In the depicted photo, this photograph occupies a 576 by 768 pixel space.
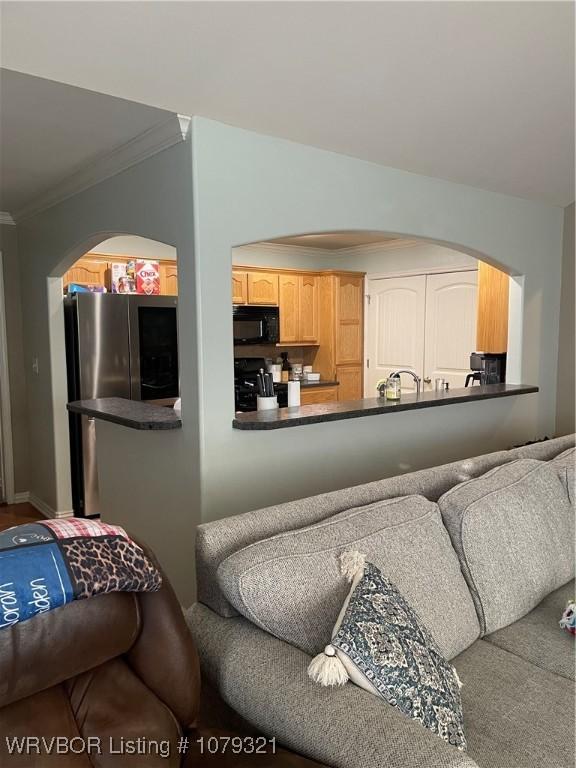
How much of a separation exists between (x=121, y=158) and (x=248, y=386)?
272cm

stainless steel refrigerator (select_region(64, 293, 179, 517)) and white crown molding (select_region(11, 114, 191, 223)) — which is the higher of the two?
white crown molding (select_region(11, 114, 191, 223))

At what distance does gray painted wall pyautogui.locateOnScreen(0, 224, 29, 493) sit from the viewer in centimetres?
459

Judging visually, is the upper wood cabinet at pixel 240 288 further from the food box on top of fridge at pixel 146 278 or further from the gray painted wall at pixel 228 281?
the gray painted wall at pixel 228 281

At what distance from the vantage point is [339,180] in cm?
294

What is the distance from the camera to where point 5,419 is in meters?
4.75

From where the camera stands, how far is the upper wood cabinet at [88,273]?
4.72 metres

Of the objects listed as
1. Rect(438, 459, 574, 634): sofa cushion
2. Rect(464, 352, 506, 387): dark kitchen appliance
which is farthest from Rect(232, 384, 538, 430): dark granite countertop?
Rect(438, 459, 574, 634): sofa cushion

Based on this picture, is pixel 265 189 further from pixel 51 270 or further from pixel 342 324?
pixel 342 324

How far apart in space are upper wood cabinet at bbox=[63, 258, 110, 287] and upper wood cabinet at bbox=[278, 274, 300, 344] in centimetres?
180

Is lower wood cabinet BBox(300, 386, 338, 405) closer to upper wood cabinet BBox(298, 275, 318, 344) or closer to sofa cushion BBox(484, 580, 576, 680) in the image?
upper wood cabinet BBox(298, 275, 318, 344)

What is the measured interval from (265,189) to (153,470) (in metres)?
1.46

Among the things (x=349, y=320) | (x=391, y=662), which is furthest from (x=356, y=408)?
(x=349, y=320)

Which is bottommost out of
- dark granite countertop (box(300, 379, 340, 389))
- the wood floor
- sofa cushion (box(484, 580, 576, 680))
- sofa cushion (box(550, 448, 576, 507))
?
the wood floor

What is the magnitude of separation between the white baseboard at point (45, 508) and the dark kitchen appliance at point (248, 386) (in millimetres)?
1609
